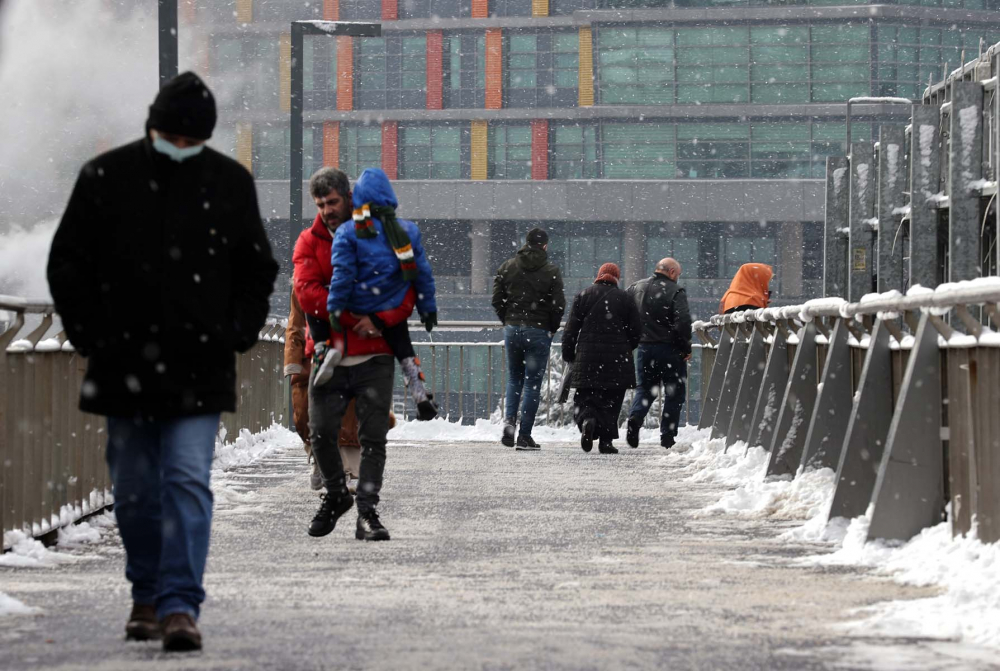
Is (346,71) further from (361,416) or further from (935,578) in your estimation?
(935,578)

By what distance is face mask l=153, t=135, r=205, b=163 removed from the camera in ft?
17.1

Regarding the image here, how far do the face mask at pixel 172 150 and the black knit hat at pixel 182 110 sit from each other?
48 millimetres

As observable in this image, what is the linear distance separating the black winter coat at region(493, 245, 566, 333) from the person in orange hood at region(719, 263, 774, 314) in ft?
6.62

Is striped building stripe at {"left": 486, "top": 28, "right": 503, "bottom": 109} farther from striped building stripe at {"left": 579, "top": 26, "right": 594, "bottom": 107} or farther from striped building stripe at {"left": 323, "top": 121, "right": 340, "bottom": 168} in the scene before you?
striped building stripe at {"left": 323, "top": 121, "right": 340, "bottom": 168}

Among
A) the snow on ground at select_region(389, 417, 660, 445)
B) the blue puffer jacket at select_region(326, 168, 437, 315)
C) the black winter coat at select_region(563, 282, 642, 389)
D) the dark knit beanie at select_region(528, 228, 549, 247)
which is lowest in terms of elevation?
the snow on ground at select_region(389, 417, 660, 445)

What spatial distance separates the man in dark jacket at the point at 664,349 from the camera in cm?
1664

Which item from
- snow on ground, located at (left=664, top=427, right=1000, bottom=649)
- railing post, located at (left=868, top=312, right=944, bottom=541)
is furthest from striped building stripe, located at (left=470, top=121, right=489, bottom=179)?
railing post, located at (left=868, top=312, right=944, bottom=541)

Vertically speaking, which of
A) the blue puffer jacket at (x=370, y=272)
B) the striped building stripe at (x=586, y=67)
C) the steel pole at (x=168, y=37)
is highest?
the striped building stripe at (x=586, y=67)

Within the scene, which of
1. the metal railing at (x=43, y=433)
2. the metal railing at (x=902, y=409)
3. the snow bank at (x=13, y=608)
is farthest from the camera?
the metal railing at (x=43, y=433)

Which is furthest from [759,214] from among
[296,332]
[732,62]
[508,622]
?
[508,622]

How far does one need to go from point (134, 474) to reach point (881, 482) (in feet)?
11.7

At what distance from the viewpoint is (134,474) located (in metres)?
5.27

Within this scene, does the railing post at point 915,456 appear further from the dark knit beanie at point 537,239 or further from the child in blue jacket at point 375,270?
the dark knit beanie at point 537,239

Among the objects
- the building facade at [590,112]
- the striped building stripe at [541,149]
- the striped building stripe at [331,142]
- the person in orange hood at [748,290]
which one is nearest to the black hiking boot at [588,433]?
the person in orange hood at [748,290]
